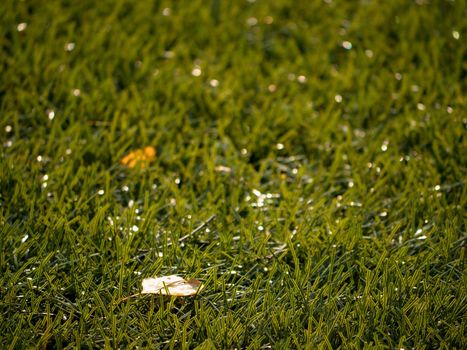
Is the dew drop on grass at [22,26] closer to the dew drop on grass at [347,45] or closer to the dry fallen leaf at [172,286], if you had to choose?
the dew drop on grass at [347,45]

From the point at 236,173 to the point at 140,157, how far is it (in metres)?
0.42

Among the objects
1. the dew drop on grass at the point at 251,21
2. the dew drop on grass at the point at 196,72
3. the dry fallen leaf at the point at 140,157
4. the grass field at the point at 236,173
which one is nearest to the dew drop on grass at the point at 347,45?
the grass field at the point at 236,173

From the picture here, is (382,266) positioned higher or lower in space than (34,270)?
lower

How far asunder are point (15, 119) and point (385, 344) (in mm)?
1913

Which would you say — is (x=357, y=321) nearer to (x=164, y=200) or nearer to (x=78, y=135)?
(x=164, y=200)

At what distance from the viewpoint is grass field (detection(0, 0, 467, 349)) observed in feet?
6.82

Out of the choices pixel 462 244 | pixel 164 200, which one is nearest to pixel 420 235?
pixel 462 244

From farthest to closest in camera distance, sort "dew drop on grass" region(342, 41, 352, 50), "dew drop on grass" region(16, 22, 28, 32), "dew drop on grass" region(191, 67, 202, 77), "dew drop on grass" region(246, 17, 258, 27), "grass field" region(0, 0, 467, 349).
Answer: "dew drop on grass" region(246, 17, 258, 27)
"dew drop on grass" region(342, 41, 352, 50)
"dew drop on grass" region(16, 22, 28, 32)
"dew drop on grass" region(191, 67, 202, 77)
"grass field" region(0, 0, 467, 349)

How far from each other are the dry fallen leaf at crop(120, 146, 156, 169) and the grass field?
4cm

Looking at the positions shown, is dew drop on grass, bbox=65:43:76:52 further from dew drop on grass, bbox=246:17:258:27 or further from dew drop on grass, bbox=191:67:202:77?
dew drop on grass, bbox=246:17:258:27

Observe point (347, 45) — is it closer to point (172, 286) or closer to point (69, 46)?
point (69, 46)

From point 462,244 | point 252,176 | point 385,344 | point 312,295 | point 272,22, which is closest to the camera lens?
point 385,344

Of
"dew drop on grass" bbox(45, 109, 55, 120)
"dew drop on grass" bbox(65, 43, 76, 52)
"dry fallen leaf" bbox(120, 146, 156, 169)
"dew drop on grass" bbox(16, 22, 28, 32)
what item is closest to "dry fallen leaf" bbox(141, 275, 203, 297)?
"dry fallen leaf" bbox(120, 146, 156, 169)

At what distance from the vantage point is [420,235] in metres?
2.51
